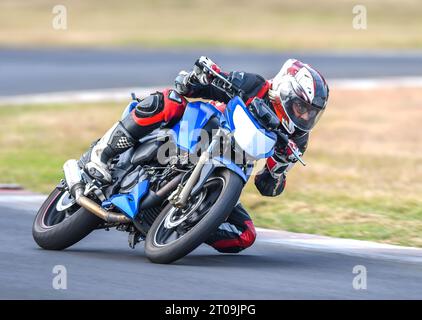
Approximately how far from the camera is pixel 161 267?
7.08m

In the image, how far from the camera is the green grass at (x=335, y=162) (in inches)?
393

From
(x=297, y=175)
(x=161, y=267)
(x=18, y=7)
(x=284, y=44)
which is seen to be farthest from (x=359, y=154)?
(x=18, y=7)

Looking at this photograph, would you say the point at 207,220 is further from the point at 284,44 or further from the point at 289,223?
the point at 284,44

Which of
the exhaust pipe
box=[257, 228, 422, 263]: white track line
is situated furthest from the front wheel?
box=[257, 228, 422, 263]: white track line

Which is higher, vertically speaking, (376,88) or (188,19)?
(188,19)

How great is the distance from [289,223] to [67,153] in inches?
215

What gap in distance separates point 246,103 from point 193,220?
961 mm

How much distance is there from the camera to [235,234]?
780 cm

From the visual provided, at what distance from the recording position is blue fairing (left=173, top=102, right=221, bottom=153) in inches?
293

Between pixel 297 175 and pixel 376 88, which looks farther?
pixel 376 88

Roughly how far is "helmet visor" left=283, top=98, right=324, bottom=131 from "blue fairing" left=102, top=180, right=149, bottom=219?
114 centimetres

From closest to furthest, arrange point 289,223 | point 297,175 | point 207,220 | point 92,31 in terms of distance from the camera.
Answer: point 207,220 < point 289,223 < point 297,175 < point 92,31
